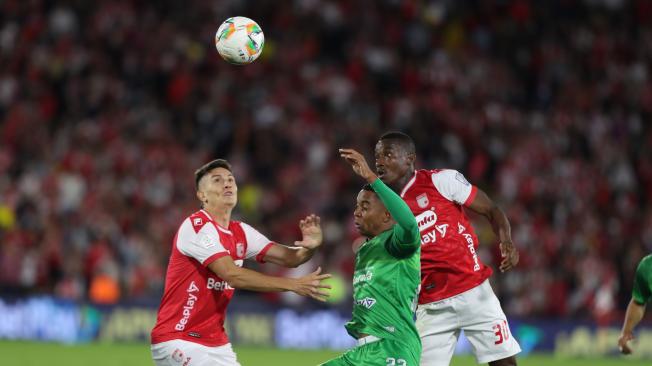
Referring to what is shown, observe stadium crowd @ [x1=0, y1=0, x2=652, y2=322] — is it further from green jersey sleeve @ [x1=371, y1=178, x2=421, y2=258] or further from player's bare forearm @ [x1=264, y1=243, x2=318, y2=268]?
green jersey sleeve @ [x1=371, y1=178, x2=421, y2=258]

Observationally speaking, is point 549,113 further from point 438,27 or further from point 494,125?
point 438,27

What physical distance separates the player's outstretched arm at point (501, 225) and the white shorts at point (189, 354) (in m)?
2.37

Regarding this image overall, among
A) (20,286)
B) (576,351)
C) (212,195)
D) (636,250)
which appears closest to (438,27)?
(636,250)


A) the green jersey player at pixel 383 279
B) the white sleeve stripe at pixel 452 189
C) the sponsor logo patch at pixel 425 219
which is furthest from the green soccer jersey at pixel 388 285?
the white sleeve stripe at pixel 452 189

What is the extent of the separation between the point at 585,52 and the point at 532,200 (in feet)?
16.4

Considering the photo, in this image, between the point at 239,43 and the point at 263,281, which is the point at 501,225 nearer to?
the point at 263,281

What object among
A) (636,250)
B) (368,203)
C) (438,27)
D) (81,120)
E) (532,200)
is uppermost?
(438,27)

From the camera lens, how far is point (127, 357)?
14711 mm

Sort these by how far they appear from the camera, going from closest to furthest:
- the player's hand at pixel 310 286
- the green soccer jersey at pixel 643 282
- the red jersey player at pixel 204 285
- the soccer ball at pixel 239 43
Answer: the player's hand at pixel 310 286 → the red jersey player at pixel 204 285 → the green soccer jersey at pixel 643 282 → the soccer ball at pixel 239 43

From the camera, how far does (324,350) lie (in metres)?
17.0

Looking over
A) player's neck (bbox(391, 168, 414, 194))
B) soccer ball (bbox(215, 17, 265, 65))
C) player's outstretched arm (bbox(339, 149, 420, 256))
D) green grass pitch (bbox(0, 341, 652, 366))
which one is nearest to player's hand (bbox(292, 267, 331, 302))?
player's outstretched arm (bbox(339, 149, 420, 256))

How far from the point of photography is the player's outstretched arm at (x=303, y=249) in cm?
811

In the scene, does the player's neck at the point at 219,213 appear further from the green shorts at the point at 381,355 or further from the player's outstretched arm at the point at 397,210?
the green shorts at the point at 381,355

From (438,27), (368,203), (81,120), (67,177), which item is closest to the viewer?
(368,203)
